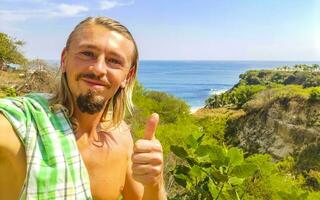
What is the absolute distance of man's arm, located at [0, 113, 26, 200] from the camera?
1.44 metres

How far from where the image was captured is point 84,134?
1826 mm

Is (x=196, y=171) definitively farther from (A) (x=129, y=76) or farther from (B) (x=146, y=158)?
(A) (x=129, y=76)

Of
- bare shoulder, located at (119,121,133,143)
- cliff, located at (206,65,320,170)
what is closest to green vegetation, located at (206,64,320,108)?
cliff, located at (206,65,320,170)

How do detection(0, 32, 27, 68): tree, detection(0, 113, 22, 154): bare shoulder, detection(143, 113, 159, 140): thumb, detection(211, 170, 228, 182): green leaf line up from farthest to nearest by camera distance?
detection(0, 32, 27, 68): tree, detection(211, 170, 228, 182): green leaf, detection(143, 113, 159, 140): thumb, detection(0, 113, 22, 154): bare shoulder

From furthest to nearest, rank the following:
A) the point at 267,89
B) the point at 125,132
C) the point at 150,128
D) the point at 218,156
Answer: the point at 267,89 < the point at 125,132 < the point at 218,156 < the point at 150,128

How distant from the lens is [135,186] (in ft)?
6.57

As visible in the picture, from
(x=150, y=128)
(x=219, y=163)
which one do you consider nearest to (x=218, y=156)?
(x=219, y=163)

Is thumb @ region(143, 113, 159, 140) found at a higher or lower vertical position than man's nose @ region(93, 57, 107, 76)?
lower

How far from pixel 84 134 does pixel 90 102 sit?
18 centimetres

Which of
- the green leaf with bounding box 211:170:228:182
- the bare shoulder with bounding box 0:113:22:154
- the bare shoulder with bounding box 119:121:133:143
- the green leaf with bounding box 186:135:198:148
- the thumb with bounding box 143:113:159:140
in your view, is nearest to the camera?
the bare shoulder with bounding box 0:113:22:154

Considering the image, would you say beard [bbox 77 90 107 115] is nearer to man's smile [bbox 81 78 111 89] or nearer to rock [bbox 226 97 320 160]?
man's smile [bbox 81 78 111 89]

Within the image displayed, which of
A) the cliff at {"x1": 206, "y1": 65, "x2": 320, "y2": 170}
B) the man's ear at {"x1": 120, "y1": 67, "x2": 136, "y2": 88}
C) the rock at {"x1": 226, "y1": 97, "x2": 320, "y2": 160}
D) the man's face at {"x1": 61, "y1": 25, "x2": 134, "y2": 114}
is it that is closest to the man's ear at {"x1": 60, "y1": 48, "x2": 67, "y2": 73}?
the man's face at {"x1": 61, "y1": 25, "x2": 134, "y2": 114}

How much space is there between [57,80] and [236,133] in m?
36.3

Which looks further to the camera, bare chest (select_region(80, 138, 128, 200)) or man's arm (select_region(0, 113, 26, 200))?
bare chest (select_region(80, 138, 128, 200))
